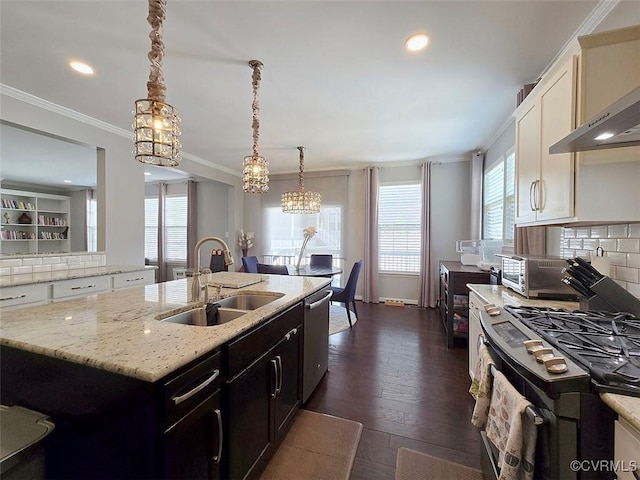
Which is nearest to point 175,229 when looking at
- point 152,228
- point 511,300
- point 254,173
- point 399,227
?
point 152,228

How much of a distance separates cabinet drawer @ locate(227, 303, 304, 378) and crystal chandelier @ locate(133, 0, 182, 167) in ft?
3.69

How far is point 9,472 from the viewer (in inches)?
33.4

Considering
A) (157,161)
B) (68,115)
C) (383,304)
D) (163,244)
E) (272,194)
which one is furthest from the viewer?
(163,244)

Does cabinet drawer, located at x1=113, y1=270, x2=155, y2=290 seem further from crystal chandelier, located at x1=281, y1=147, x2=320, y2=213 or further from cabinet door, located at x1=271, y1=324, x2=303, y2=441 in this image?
cabinet door, located at x1=271, y1=324, x2=303, y2=441

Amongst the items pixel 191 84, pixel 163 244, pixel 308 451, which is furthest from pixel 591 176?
pixel 163 244

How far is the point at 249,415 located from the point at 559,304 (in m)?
1.98

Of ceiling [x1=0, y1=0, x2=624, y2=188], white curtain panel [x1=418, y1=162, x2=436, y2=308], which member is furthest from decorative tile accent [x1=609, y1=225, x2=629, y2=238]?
white curtain panel [x1=418, y1=162, x2=436, y2=308]

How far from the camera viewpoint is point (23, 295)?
85.8 inches

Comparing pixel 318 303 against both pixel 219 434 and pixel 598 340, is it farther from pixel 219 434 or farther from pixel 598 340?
pixel 598 340

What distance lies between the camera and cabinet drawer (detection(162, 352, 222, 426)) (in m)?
0.84

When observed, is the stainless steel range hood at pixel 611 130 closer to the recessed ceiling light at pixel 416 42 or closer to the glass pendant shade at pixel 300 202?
the recessed ceiling light at pixel 416 42

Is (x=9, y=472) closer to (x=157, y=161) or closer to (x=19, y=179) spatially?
(x=157, y=161)

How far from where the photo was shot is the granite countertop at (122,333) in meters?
0.85

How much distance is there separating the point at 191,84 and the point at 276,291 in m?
2.14
